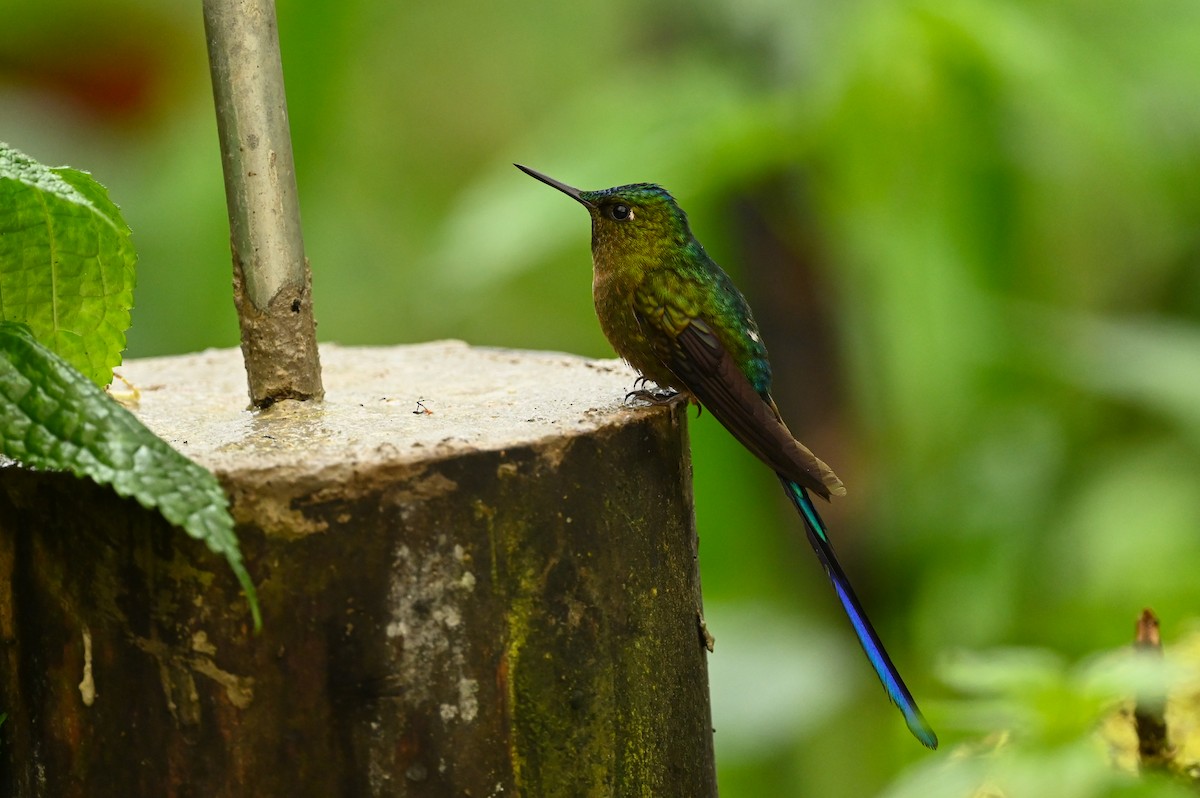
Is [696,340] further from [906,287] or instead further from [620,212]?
[906,287]

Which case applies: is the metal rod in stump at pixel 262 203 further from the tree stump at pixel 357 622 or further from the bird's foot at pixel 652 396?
the bird's foot at pixel 652 396

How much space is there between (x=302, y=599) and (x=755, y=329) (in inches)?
30.5

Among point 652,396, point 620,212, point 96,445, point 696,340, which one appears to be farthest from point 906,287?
point 96,445

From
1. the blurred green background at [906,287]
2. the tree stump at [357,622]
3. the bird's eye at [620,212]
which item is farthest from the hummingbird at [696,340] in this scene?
the blurred green background at [906,287]

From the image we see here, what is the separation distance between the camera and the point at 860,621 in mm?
1654

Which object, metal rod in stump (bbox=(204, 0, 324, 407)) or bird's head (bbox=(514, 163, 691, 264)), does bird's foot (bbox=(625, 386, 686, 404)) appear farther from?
metal rod in stump (bbox=(204, 0, 324, 407))

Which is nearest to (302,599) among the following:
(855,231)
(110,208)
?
(110,208)

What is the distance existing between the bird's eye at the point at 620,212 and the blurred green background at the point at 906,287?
3.67 feet

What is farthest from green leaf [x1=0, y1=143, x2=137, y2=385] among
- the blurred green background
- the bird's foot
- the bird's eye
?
the blurred green background

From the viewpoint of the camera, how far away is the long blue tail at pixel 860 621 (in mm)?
1619

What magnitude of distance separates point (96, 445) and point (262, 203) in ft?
1.51

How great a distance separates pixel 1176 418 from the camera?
326 cm

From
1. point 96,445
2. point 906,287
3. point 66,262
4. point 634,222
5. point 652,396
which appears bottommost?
point 96,445

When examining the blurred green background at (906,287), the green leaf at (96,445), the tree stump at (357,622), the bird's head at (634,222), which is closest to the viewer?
the green leaf at (96,445)
